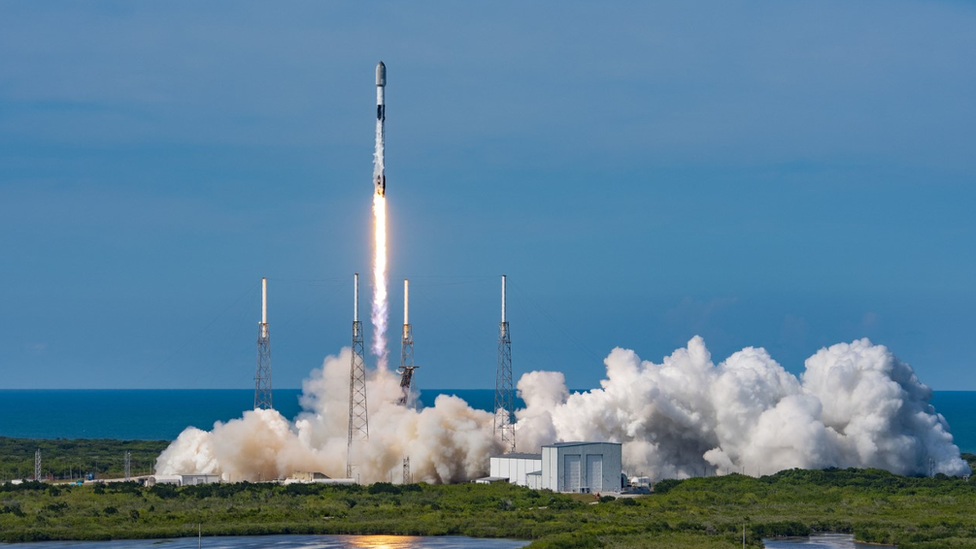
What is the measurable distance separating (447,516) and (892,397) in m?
30.9

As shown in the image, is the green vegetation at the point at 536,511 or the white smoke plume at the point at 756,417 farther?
the white smoke plume at the point at 756,417

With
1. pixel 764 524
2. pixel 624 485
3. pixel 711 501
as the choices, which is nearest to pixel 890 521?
pixel 764 524

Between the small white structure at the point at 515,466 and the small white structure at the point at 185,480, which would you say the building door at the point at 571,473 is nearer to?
the small white structure at the point at 515,466

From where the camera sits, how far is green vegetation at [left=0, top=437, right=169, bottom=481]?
10575 cm

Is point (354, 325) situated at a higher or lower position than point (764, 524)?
higher

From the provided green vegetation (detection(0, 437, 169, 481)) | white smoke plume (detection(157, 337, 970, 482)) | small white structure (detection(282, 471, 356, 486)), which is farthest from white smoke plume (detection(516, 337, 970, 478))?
green vegetation (detection(0, 437, 169, 481))

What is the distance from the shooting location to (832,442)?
3743 inches

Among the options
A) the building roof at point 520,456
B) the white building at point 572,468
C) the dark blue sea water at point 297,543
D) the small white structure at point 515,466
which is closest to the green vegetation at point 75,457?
the small white structure at point 515,466

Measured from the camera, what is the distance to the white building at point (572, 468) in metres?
86.6

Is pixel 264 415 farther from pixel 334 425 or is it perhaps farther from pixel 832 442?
pixel 832 442

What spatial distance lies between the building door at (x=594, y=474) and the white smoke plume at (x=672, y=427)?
6594mm

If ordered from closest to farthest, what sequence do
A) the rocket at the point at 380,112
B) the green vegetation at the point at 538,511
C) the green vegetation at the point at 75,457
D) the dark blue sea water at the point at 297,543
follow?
1. the dark blue sea water at the point at 297,543
2. the green vegetation at the point at 538,511
3. the rocket at the point at 380,112
4. the green vegetation at the point at 75,457

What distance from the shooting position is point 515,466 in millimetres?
88375

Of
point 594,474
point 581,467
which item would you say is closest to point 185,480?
point 581,467
